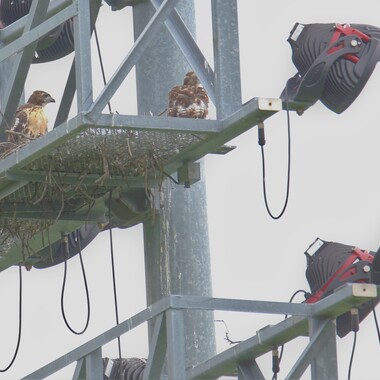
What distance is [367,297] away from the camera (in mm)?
17188

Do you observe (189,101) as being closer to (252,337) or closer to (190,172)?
(190,172)

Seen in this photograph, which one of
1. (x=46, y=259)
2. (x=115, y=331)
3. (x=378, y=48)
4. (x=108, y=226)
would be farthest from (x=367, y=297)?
(x=46, y=259)

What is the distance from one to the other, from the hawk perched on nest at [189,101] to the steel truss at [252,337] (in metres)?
1.94

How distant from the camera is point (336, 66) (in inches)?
781

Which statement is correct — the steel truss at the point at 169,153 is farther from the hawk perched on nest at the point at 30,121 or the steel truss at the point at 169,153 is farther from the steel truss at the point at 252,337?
the hawk perched on nest at the point at 30,121

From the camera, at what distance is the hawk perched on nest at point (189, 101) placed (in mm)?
19172

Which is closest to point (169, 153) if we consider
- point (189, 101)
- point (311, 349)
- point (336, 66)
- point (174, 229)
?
point (189, 101)

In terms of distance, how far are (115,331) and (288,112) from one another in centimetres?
213

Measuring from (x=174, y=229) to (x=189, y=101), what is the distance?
1.39 m

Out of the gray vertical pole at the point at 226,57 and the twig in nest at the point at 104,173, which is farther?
the twig in nest at the point at 104,173

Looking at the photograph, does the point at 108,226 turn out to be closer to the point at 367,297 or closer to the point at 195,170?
the point at 195,170

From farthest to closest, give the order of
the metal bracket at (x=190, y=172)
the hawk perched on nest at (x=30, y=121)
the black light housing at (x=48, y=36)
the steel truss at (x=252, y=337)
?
the black light housing at (x=48, y=36) → the hawk perched on nest at (x=30, y=121) → the metal bracket at (x=190, y=172) → the steel truss at (x=252, y=337)

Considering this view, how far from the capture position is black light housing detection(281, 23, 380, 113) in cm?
1973

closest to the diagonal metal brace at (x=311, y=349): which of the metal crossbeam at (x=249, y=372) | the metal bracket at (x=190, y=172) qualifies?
the metal crossbeam at (x=249, y=372)
